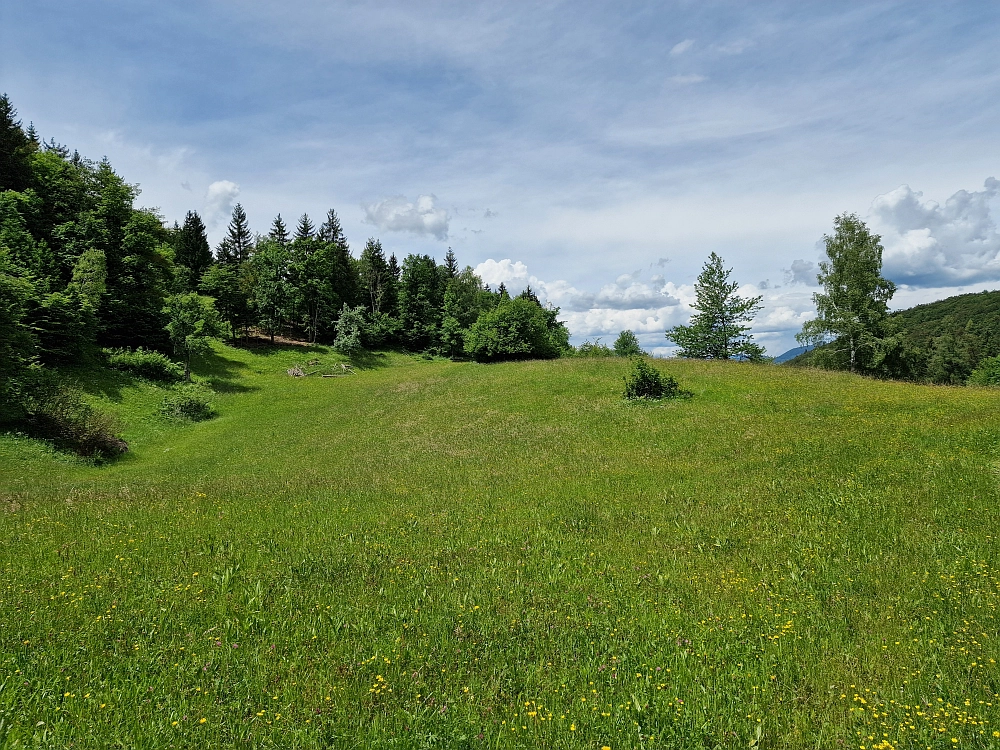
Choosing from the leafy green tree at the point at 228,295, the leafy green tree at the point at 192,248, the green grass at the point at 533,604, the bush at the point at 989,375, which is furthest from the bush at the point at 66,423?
the bush at the point at 989,375

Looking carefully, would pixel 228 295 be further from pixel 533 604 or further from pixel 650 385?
pixel 533 604

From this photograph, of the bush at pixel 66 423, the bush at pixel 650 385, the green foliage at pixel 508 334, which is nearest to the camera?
the bush at pixel 66 423

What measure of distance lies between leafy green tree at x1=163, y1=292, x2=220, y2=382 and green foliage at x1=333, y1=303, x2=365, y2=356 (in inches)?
806

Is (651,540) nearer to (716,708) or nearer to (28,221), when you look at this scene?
(716,708)

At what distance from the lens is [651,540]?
9.28m

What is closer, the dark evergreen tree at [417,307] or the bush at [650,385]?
the bush at [650,385]

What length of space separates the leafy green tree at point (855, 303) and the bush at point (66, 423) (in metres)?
53.0

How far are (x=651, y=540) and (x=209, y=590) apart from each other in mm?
7497

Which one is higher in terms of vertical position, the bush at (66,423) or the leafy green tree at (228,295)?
the leafy green tree at (228,295)

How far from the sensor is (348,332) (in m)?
65.4

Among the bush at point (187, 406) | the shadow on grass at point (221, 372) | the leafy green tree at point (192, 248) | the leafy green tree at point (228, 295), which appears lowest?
the bush at point (187, 406)

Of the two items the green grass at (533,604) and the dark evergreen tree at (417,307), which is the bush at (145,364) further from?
the dark evergreen tree at (417,307)

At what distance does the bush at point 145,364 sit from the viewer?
123 ft

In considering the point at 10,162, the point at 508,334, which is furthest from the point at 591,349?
the point at 10,162
